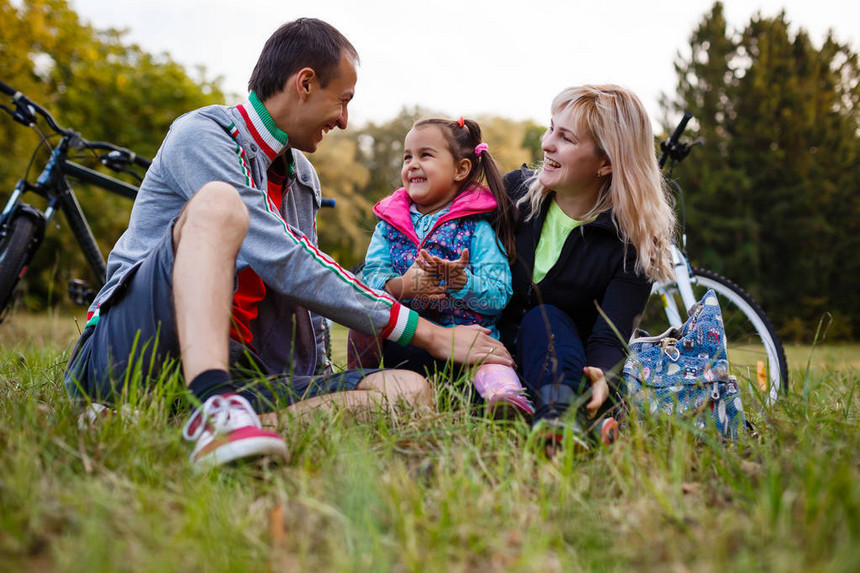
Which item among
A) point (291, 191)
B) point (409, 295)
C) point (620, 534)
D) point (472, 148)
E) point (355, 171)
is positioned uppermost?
point (355, 171)

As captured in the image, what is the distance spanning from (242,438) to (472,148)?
166 cm

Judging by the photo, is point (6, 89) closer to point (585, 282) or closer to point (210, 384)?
point (210, 384)

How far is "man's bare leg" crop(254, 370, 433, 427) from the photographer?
6.49ft

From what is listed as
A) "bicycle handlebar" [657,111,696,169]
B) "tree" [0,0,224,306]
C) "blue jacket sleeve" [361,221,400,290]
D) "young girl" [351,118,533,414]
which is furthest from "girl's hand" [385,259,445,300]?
"tree" [0,0,224,306]

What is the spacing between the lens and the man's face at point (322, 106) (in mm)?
2449

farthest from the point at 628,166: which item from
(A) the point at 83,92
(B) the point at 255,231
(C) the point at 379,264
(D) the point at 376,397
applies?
(A) the point at 83,92

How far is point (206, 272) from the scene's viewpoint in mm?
1748

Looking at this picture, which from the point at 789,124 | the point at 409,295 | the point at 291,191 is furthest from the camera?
the point at 789,124

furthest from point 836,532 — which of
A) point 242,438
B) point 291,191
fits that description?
point 291,191

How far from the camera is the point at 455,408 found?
2.21 metres

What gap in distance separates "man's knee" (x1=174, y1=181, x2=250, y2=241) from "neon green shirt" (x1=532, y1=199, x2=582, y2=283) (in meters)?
1.15

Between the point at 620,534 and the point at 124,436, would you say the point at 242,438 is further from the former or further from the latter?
the point at 620,534

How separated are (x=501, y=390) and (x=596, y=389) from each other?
284 mm

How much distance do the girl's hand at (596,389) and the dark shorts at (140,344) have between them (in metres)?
0.83
